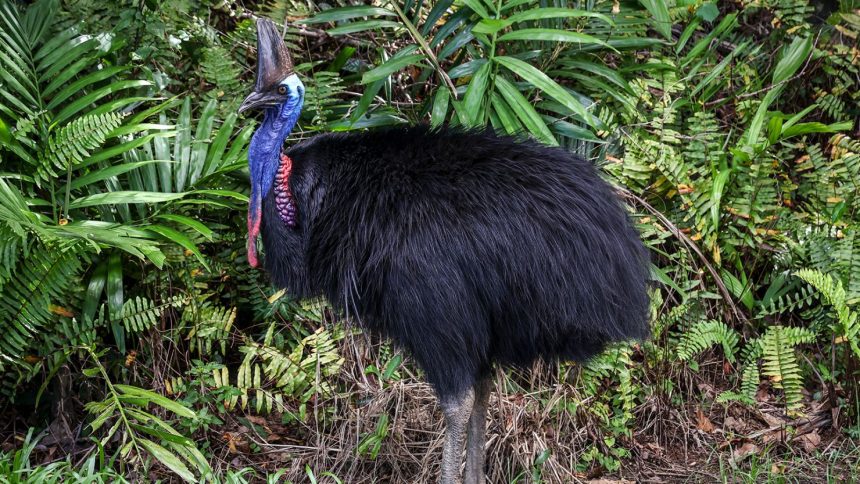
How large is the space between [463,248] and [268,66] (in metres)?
0.91

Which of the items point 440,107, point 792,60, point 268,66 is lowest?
point 792,60

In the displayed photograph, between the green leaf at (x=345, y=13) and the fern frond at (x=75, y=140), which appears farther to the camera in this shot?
the green leaf at (x=345, y=13)

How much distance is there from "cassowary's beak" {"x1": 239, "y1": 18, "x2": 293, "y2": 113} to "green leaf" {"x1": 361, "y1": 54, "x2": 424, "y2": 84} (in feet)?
1.88

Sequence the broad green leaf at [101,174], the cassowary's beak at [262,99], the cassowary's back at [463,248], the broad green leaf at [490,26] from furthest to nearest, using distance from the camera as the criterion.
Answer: the broad green leaf at [101,174] < the broad green leaf at [490,26] < the cassowary's beak at [262,99] < the cassowary's back at [463,248]

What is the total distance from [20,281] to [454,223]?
1964mm

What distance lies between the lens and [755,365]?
167 inches

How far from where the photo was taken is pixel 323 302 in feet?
13.8

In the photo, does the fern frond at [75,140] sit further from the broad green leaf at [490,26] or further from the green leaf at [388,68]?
the broad green leaf at [490,26]

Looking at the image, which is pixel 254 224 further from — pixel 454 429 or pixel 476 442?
pixel 476 442

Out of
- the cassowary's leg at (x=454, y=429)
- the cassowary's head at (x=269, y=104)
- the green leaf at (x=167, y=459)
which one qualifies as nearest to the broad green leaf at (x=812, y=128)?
the cassowary's leg at (x=454, y=429)

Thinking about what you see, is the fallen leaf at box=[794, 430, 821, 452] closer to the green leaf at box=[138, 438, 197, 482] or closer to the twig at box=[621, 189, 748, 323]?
the twig at box=[621, 189, 748, 323]

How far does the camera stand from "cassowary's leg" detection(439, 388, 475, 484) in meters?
3.12

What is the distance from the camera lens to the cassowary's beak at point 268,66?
10.2 ft

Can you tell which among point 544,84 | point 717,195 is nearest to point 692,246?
point 717,195
